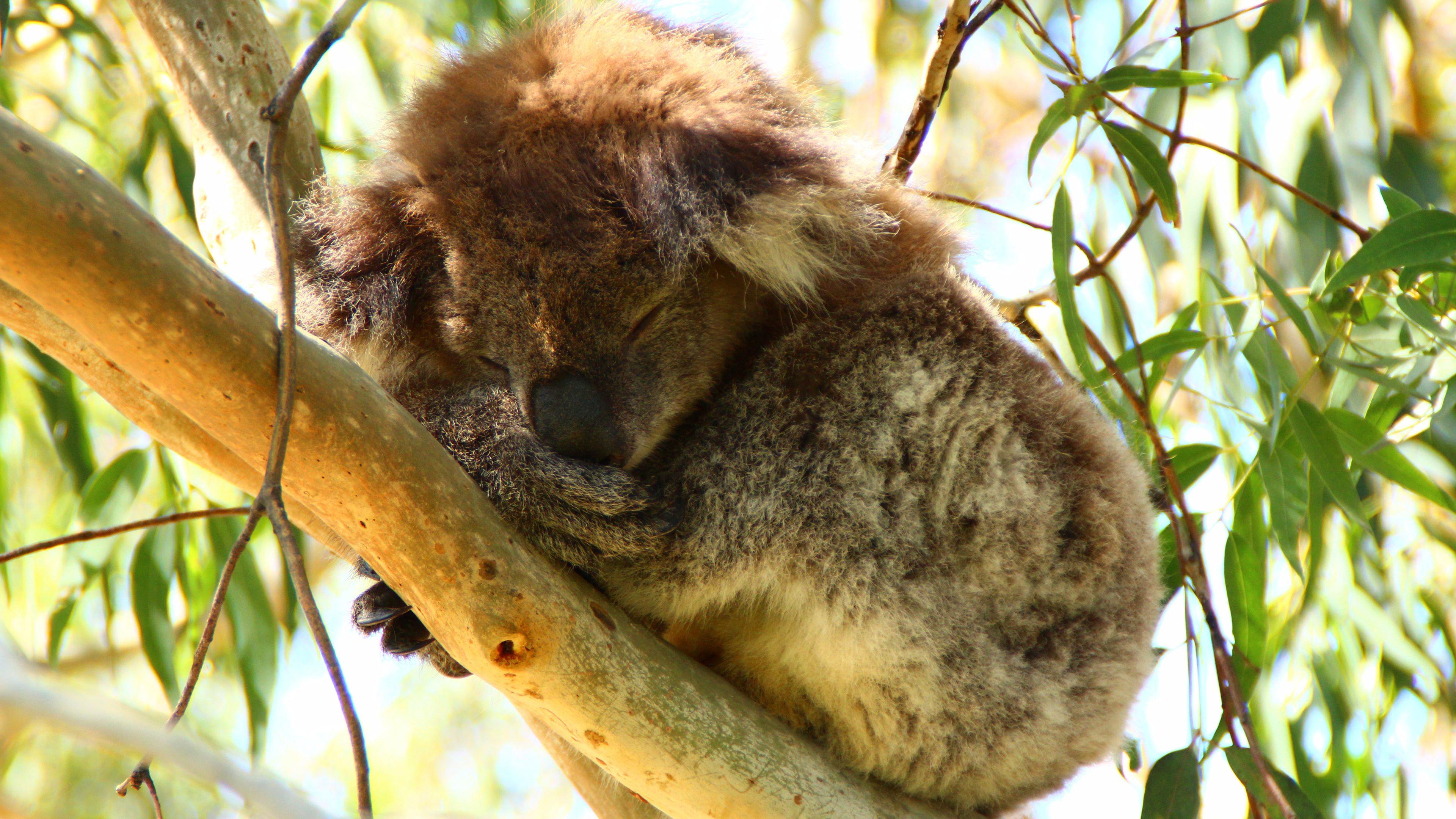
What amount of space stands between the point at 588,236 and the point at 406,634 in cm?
64

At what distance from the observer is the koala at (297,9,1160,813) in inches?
61.9

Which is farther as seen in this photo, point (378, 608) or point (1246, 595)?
point (1246, 595)

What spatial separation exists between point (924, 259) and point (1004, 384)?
0.27 m

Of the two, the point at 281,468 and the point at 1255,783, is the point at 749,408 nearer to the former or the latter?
the point at 281,468

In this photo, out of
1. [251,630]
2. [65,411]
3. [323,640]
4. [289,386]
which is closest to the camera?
[323,640]

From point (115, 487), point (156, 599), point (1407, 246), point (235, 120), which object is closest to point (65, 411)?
point (115, 487)

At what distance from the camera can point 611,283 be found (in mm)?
1611

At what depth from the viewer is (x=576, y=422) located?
155 cm

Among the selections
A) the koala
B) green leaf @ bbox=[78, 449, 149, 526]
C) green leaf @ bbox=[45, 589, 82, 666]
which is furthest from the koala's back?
green leaf @ bbox=[45, 589, 82, 666]

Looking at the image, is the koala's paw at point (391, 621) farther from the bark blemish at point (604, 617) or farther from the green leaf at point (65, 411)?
the green leaf at point (65, 411)

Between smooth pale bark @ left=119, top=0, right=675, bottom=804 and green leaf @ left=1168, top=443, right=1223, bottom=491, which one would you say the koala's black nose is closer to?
smooth pale bark @ left=119, top=0, right=675, bottom=804

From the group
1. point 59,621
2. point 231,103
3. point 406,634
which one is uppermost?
point 231,103

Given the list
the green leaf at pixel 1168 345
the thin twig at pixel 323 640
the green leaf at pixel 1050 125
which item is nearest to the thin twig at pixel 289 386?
the thin twig at pixel 323 640

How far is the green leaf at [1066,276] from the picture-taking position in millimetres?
1666
